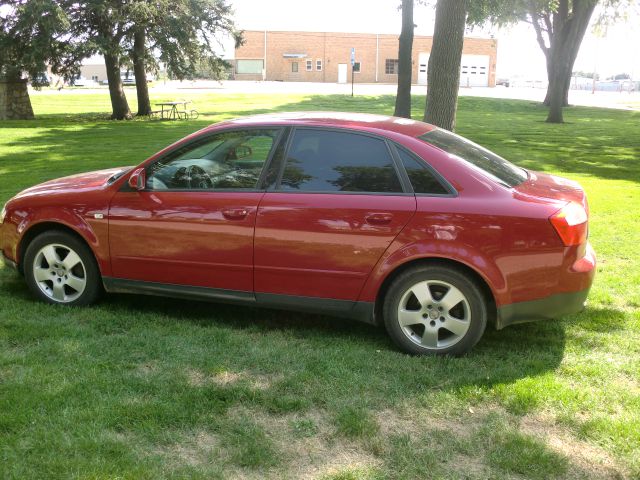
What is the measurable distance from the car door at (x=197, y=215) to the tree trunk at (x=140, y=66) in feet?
73.1

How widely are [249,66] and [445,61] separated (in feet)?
240

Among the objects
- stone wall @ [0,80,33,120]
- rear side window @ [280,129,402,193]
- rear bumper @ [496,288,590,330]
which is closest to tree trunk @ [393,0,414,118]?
rear side window @ [280,129,402,193]

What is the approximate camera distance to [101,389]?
3881mm

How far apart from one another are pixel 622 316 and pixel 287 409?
308 centimetres

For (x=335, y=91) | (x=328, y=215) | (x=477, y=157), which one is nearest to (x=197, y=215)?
(x=328, y=215)

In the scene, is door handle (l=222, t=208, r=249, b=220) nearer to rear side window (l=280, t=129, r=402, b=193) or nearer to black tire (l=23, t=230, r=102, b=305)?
rear side window (l=280, t=129, r=402, b=193)

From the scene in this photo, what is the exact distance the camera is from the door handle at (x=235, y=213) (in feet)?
15.5

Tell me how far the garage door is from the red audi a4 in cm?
8022

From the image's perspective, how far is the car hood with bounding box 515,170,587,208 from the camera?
454 centimetres

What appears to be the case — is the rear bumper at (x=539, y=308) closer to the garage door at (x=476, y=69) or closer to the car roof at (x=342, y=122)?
the car roof at (x=342, y=122)

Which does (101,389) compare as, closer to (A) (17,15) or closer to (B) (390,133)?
(B) (390,133)

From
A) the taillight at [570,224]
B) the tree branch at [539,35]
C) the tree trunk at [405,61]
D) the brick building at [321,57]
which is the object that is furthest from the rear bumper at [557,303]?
the brick building at [321,57]

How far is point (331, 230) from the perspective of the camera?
4520 mm

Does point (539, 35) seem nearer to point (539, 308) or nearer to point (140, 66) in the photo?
point (140, 66)
